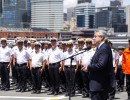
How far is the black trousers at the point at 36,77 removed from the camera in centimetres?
1424

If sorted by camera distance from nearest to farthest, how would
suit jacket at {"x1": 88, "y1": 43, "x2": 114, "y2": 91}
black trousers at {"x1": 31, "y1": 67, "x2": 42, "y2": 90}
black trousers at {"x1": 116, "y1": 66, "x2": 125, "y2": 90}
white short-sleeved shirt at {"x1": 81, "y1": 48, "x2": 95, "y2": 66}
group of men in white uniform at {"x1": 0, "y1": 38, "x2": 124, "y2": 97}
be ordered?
suit jacket at {"x1": 88, "y1": 43, "x2": 114, "y2": 91} → white short-sleeved shirt at {"x1": 81, "y1": 48, "x2": 95, "y2": 66} → group of men in white uniform at {"x1": 0, "y1": 38, "x2": 124, "y2": 97} → black trousers at {"x1": 31, "y1": 67, "x2": 42, "y2": 90} → black trousers at {"x1": 116, "y1": 66, "x2": 125, "y2": 90}

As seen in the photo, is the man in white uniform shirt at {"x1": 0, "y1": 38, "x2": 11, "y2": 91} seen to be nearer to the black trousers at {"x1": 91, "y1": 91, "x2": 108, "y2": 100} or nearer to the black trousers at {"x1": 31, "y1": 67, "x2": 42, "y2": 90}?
the black trousers at {"x1": 31, "y1": 67, "x2": 42, "y2": 90}

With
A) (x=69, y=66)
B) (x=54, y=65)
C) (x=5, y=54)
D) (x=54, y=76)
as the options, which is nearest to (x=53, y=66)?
(x=54, y=65)

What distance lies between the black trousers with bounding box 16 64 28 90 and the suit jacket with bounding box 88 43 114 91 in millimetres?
7009

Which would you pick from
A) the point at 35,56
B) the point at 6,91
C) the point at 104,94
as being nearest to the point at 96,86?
the point at 104,94

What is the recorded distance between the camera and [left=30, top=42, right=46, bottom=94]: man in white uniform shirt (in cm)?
1410

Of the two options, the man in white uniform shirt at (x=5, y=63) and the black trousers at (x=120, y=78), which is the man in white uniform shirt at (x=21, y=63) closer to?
the man in white uniform shirt at (x=5, y=63)

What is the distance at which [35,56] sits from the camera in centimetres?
1411

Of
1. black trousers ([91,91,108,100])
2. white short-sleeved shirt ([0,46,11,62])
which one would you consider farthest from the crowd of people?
black trousers ([91,91,108,100])

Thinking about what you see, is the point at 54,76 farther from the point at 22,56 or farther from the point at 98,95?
the point at 98,95

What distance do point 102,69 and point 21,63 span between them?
719cm

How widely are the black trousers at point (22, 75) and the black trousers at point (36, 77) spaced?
538mm

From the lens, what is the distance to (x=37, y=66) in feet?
46.5

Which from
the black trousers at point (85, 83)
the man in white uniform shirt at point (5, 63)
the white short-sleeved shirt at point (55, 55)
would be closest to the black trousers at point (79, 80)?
the black trousers at point (85, 83)
